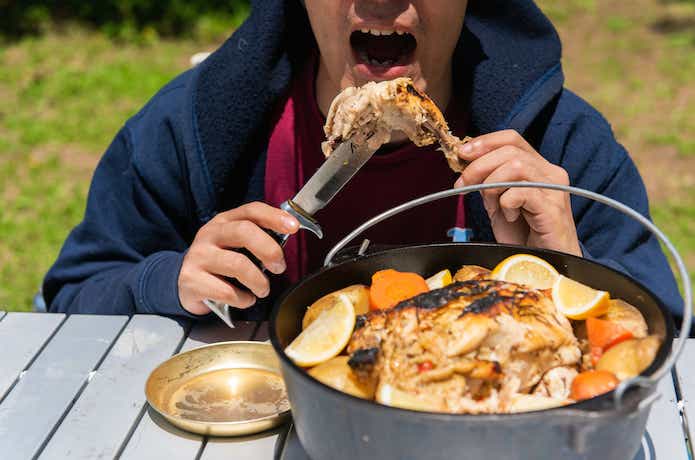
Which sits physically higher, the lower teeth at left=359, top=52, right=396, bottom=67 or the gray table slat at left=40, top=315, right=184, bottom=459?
the lower teeth at left=359, top=52, right=396, bottom=67

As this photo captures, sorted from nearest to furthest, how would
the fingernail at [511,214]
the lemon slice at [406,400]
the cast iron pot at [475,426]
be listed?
the cast iron pot at [475,426], the lemon slice at [406,400], the fingernail at [511,214]

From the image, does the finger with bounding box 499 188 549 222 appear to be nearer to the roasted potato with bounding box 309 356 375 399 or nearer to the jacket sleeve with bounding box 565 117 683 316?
the jacket sleeve with bounding box 565 117 683 316

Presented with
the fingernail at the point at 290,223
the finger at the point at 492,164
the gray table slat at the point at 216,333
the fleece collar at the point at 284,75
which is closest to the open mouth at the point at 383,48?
the fleece collar at the point at 284,75

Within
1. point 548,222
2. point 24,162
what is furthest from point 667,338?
point 24,162

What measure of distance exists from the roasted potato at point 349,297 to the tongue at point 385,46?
866 mm

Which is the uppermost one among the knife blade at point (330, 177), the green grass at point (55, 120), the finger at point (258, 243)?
the knife blade at point (330, 177)

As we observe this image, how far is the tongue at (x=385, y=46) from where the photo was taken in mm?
2299

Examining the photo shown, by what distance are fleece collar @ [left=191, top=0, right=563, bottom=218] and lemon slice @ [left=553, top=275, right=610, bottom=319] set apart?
94cm

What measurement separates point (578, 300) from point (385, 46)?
1.05m

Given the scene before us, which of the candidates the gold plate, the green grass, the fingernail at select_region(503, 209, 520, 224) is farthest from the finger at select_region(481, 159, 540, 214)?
the green grass

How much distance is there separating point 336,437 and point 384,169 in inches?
52.5

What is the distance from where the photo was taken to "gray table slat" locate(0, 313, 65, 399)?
1856mm

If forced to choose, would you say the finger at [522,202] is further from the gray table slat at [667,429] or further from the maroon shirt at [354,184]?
the maroon shirt at [354,184]

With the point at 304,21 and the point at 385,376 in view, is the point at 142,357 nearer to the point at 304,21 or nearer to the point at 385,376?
the point at 385,376
